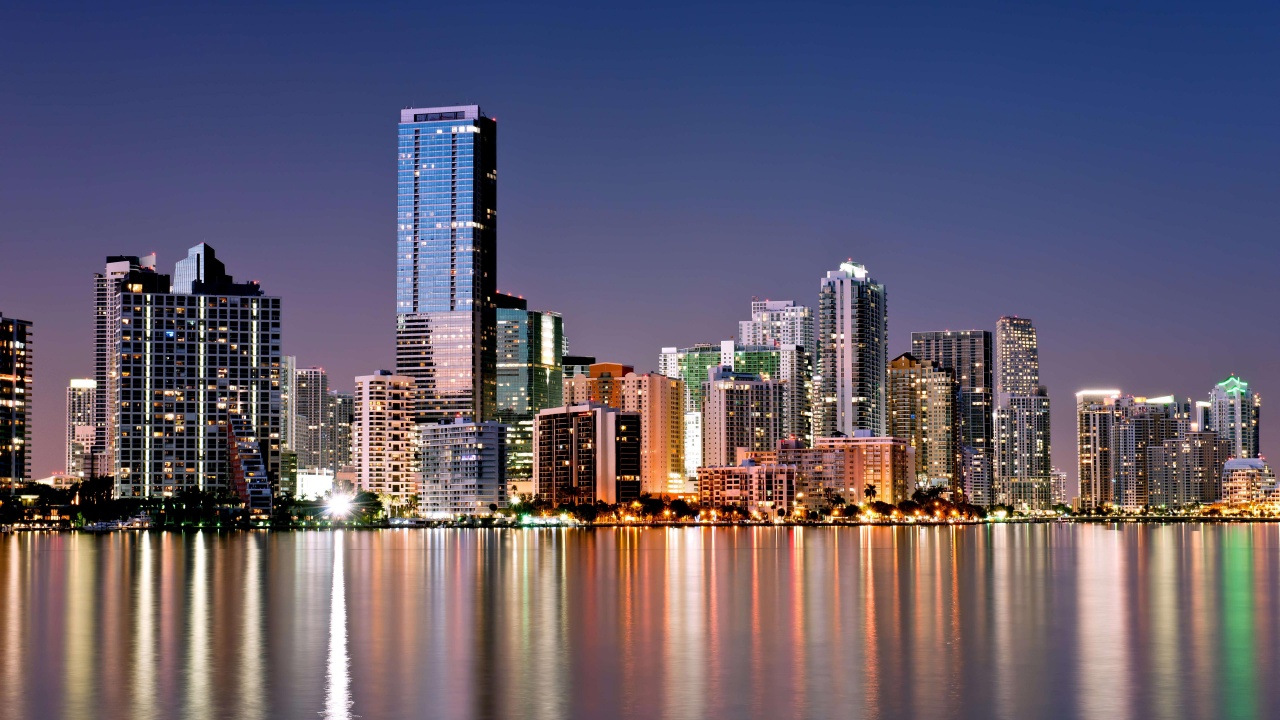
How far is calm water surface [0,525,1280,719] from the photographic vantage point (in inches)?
1756

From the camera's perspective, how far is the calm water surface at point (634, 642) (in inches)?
1756

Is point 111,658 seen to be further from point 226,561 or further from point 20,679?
point 226,561

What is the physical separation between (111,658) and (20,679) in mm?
5586

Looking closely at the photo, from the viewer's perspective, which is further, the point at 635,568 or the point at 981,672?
the point at 635,568

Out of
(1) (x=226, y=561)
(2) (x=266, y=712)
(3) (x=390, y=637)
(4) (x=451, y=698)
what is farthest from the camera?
(1) (x=226, y=561)

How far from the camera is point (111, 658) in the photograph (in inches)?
2147

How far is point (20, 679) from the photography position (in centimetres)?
4906

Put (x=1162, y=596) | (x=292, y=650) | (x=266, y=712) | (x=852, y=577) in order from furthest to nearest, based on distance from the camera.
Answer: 1. (x=852, y=577)
2. (x=1162, y=596)
3. (x=292, y=650)
4. (x=266, y=712)

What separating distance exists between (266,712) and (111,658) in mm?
15322

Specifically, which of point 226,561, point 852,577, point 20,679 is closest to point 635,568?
point 852,577

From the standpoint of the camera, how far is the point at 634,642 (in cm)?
6078

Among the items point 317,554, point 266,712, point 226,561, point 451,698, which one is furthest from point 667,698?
point 317,554

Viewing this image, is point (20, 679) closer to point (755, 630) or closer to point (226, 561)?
point (755, 630)

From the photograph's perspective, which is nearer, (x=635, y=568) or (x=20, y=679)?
A: (x=20, y=679)
